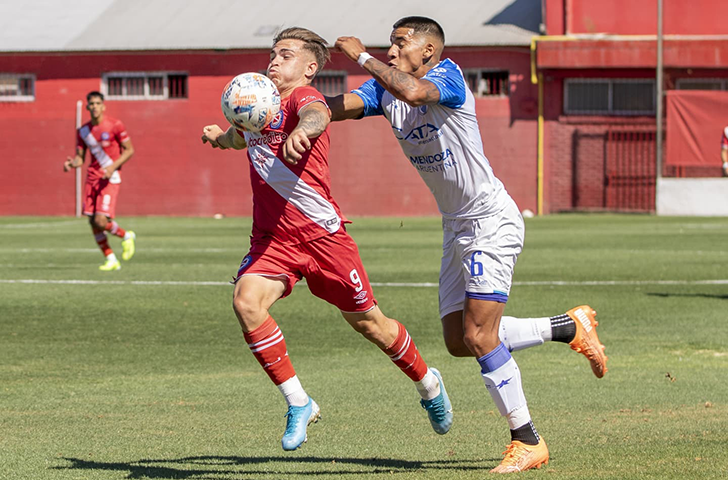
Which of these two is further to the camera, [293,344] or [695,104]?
[695,104]

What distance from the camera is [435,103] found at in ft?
18.8

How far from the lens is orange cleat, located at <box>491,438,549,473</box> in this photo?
558 cm

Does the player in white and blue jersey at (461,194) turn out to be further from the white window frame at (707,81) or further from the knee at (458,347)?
the white window frame at (707,81)

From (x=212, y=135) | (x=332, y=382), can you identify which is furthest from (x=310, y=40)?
(x=332, y=382)

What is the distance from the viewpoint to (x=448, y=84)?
228 inches

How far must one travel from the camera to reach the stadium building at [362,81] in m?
35.2

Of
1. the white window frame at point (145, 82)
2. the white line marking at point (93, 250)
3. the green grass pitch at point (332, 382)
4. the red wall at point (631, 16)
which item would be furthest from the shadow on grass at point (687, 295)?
the white window frame at point (145, 82)

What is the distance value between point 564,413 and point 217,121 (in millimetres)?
30773

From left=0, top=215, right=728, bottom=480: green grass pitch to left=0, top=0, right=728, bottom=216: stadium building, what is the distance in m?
18.9

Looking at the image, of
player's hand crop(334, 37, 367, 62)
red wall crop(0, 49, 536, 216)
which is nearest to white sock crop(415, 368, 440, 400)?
player's hand crop(334, 37, 367, 62)

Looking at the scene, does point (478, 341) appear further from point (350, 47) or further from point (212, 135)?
point (212, 135)

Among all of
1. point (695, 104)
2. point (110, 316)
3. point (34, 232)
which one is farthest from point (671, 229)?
point (110, 316)

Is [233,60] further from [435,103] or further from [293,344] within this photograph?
[435,103]

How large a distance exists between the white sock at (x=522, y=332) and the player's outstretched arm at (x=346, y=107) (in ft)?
4.80
